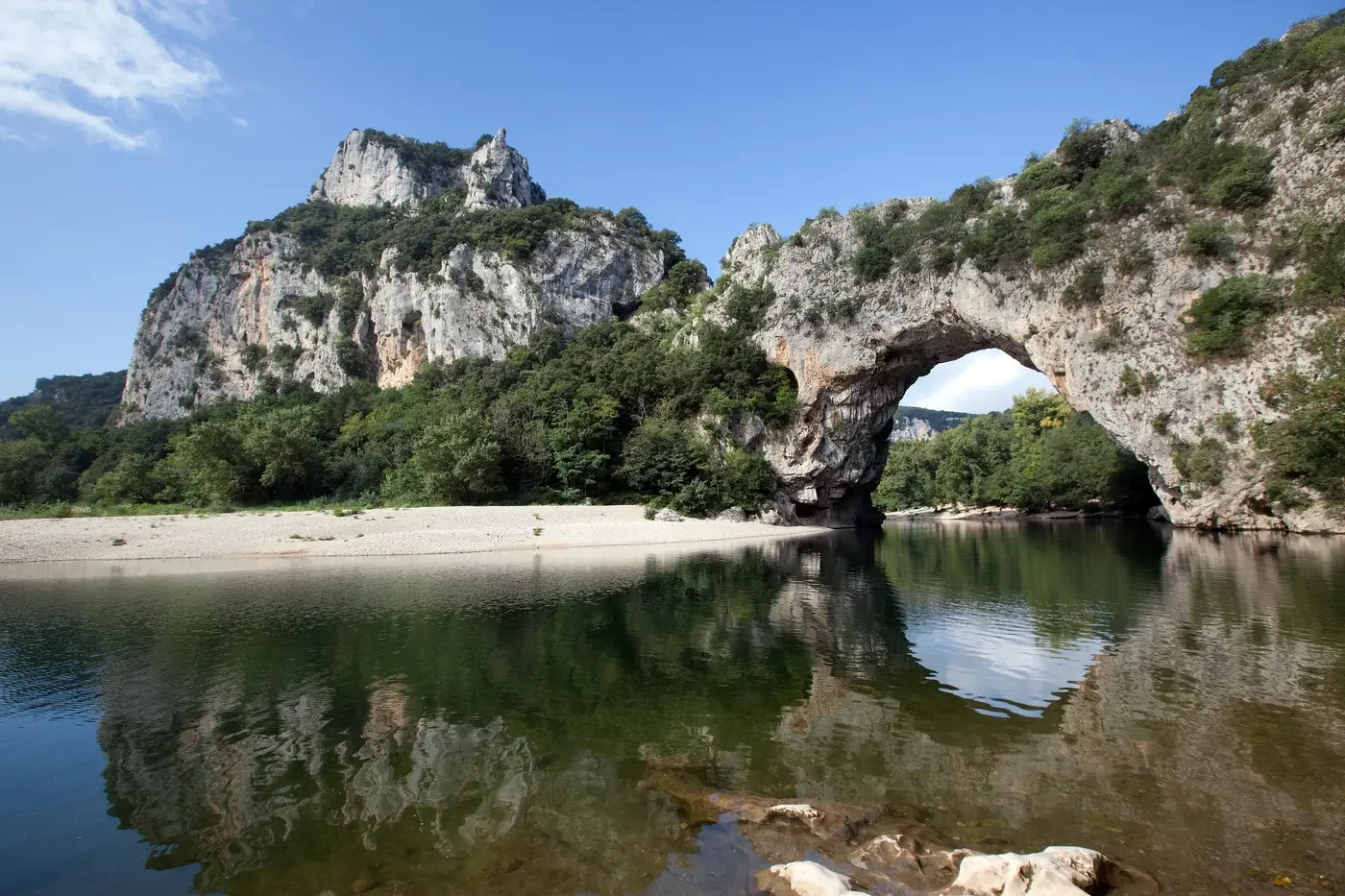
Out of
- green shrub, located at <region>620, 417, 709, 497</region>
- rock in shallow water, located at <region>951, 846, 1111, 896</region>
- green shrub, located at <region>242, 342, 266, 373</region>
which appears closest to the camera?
rock in shallow water, located at <region>951, 846, 1111, 896</region>

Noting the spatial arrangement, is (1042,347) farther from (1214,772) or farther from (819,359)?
(1214,772)

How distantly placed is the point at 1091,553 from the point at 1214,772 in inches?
940

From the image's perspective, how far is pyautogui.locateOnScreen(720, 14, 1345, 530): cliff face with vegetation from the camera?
2659 centimetres

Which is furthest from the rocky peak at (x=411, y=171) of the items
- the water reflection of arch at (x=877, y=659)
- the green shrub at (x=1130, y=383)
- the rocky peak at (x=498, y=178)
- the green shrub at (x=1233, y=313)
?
the water reflection of arch at (x=877, y=659)

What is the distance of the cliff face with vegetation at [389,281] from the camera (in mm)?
67562

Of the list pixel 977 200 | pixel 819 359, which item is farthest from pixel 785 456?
pixel 977 200

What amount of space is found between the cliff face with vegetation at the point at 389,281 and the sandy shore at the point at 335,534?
34.7m

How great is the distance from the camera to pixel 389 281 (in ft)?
230

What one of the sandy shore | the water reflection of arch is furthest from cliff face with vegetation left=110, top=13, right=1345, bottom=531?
the water reflection of arch

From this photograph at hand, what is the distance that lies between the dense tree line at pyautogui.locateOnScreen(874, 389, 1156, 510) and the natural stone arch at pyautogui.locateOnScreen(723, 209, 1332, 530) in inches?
678

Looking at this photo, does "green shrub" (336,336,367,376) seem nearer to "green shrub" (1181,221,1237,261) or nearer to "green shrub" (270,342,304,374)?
"green shrub" (270,342,304,374)

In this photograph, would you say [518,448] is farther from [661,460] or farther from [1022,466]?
[1022,466]

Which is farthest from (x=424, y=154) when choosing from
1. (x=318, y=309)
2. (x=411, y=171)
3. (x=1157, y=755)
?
(x=1157, y=755)

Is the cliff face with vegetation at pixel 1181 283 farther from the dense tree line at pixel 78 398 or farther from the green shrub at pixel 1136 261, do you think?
the dense tree line at pixel 78 398
